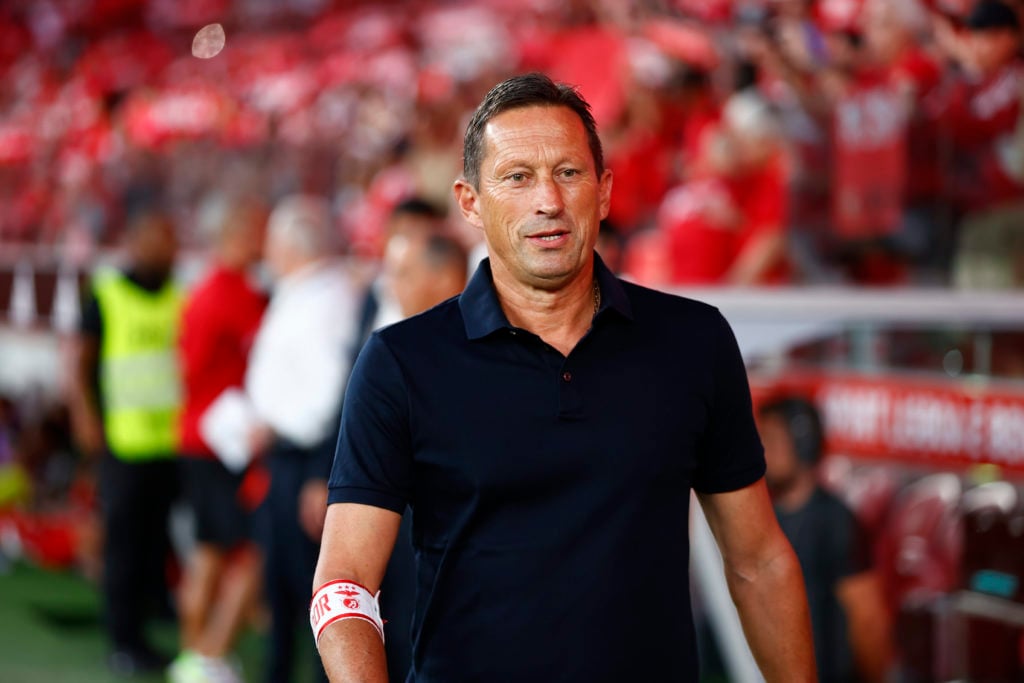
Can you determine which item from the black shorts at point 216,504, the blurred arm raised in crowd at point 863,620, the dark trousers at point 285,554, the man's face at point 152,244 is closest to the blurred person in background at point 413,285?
the dark trousers at point 285,554

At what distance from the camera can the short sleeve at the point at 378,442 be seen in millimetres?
1832

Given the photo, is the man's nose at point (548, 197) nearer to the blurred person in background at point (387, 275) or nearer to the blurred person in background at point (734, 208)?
the blurred person in background at point (387, 275)

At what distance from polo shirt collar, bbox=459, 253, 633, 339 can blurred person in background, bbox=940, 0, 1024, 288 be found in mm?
2428

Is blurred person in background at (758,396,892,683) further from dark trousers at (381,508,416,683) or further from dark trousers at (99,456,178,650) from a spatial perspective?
dark trousers at (99,456,178,650)

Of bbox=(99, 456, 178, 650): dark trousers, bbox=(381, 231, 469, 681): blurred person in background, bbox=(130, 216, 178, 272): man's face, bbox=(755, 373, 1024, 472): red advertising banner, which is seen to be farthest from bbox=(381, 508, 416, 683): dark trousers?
bbox=(130, 216, 178, 272): man's face

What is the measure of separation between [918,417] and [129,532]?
3.40 metres

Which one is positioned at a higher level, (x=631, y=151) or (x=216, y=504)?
(x=631, y=151)

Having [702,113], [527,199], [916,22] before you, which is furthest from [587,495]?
[702,113]

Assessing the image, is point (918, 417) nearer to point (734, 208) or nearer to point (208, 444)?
point (734, 208)

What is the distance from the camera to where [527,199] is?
73.5 inches

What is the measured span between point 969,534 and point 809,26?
2014 millimetres

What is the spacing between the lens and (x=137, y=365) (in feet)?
20.0

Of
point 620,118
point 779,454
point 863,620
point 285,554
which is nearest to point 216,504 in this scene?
point 285,554

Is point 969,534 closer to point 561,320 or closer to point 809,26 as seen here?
point 809,26
